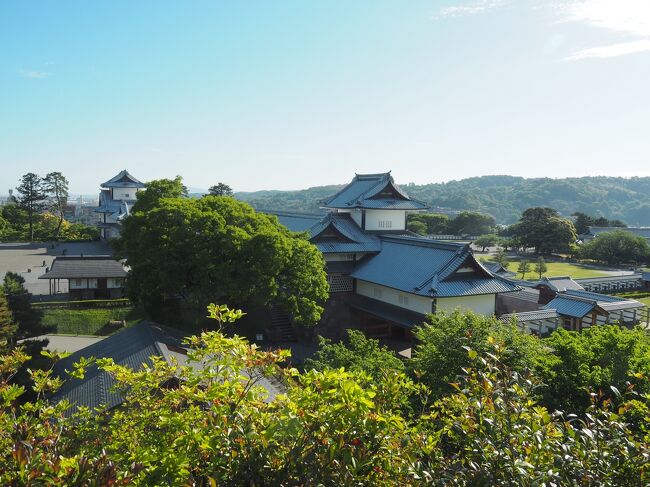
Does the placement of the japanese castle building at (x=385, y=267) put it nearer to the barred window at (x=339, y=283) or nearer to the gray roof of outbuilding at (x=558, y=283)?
the barred window at (x=339, y=283)

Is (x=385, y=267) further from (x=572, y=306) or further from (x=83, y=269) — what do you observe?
(x=83, y=269)

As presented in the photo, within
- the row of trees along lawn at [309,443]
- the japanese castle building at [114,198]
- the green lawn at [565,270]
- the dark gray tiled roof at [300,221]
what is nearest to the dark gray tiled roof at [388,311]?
the dark gray tiled roof at [300,221]

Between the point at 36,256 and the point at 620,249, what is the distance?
192 ft

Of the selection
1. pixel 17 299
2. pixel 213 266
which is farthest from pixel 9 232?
pixel 213 266

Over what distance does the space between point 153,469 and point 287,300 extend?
15.9 metres

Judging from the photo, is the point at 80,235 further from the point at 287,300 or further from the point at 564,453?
the point at 564,453

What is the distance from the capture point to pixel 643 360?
11.3m

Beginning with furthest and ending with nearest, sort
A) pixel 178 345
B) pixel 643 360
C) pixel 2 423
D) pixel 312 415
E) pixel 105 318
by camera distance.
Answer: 1. pixel 105 318
2. pixel 178 345
3. pixel 643 360
4. pixel 2 423
5. pixel 312 415

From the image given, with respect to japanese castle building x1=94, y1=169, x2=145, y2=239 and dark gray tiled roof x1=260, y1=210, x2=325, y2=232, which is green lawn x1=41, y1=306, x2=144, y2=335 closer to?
dark gray tiled roof x1=260, y1=210, x2=325, y2=232

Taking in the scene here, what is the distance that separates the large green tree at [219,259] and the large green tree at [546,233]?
4433cm

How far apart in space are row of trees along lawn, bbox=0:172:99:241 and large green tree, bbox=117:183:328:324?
134ft

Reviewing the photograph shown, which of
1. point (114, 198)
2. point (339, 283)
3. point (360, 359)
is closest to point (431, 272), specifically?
point (339, 283)

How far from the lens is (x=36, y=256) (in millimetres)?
46438

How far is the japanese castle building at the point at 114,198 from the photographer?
4981cm
